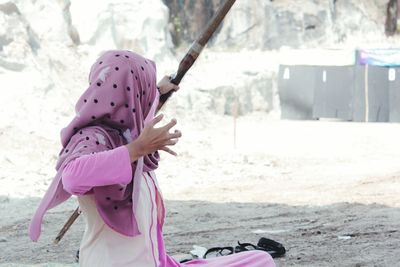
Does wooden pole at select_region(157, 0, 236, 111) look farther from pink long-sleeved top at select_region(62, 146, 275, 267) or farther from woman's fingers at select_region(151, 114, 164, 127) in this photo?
woman's fingers at select_region(151, 114, 164, 127)

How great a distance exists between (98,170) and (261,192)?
800cm

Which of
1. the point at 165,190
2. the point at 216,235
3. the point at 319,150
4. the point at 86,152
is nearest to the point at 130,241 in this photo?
the point at 86,152

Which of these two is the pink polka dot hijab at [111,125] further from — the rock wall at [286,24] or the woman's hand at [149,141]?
the rock wall at [286,24]

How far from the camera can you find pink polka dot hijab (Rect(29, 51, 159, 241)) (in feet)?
9.25

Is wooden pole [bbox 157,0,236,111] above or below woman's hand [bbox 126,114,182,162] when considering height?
above

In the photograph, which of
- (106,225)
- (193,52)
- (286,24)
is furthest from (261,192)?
(286,24)

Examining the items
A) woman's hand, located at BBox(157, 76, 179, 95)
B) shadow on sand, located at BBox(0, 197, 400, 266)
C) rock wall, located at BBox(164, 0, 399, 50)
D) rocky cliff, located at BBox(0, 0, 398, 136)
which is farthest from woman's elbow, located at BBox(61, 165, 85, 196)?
rock wall, located at BBox(164, 0, 399, 50)

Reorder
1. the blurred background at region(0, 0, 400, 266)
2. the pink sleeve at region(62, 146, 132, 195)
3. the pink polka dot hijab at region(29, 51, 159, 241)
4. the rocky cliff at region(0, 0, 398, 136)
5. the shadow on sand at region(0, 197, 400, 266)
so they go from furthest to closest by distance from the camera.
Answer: the rocky cliff at region(0, 0, 398, 136) < the blurred background at region(0, 0, 400, 266) < the shadow on sand at region(0, 197, 400, 266) < the pink polka dot hijab at region(29, 51, 159, 241) < the pink sleeve at region(62, 146, 132, 195)

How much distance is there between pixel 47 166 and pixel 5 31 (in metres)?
4.37

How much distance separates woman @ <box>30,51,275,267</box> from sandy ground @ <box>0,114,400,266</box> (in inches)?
102

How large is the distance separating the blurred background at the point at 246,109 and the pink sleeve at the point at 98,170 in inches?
115

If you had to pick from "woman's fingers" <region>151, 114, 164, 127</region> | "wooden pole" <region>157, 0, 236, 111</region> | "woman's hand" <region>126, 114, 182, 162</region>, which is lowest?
"woman's hand" <region>126, 114, 182, 162</region>

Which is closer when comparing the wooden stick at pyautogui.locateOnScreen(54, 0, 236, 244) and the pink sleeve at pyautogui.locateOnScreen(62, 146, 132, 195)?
the pink sleeve at pyautogui.locateOnScreen(62, 146, 132, 195)

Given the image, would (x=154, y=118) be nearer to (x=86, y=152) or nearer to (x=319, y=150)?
(x=86, y=152)
